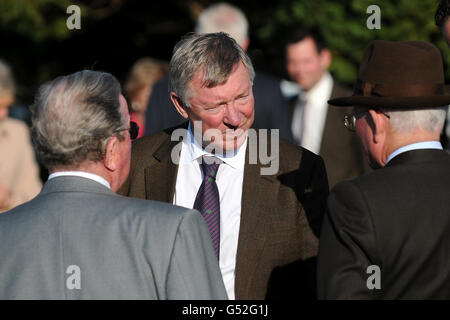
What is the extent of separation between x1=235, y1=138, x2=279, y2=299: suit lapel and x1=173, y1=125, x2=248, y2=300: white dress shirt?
49 millimetres

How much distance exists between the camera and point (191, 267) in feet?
8.68

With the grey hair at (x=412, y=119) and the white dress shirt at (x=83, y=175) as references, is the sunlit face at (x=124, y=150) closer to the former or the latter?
the white dress shirt at (x=83, y=175)

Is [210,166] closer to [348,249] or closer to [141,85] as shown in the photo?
[348,249]

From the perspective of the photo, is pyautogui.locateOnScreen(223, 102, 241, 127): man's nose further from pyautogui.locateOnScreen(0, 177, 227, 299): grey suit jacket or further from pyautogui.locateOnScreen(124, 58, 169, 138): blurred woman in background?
pyautogui.locateOnScreen(124, 58, 169, 138): blurred woman in background

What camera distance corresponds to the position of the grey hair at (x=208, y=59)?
11.6 feet

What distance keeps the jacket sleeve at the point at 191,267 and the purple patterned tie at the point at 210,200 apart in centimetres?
74

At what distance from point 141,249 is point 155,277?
0.34 feet

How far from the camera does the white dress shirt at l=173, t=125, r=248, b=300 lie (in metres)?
3.43

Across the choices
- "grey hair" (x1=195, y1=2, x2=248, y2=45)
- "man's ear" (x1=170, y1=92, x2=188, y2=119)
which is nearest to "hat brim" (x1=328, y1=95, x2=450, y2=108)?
"man's ear" (x1=170, y1=92, x2=188, y2=119)

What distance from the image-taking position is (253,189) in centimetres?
352

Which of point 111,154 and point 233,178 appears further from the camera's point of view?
point 233,178

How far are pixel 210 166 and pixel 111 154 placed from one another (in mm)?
884

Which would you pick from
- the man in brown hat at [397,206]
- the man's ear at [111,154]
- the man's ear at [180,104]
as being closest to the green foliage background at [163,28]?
the man's ear at [180,104]

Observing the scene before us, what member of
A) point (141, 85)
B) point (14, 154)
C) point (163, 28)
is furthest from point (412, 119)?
point (163, 28)
